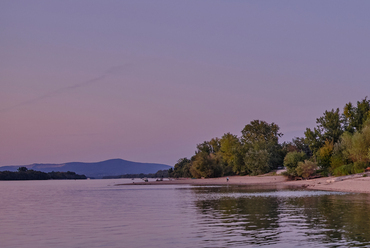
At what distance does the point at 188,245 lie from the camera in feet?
56.3

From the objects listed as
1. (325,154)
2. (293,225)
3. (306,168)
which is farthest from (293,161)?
(293,225)

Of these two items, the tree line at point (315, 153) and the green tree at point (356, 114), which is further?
the green tree at point (356, 114)

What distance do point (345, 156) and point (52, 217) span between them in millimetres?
59021

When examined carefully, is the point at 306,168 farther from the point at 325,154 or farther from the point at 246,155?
the point at 246,155

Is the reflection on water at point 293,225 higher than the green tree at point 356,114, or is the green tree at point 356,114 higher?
the green tree at point 356,114

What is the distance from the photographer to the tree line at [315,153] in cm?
6938

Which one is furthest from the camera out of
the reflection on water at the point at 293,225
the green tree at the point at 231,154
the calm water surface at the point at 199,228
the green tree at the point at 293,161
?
the green tree at the point at 231,154

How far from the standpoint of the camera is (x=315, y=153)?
83125mm

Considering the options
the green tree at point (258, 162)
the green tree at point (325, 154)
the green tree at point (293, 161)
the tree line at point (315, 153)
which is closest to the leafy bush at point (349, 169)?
the tree line at point (315, 153)

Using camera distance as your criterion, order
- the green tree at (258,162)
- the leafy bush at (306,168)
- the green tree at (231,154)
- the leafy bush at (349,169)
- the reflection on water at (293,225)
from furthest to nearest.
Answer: the green tree at (231,154) < the green tree at (258,162) < the leafy bush at (306,168) < the leafy bush at (349,169) < the reflection on water at (293,225)

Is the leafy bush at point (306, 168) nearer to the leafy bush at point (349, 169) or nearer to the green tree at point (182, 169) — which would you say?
the leafy bush at point (349, 169)

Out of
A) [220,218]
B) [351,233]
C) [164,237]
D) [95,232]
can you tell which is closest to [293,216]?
[220,218]

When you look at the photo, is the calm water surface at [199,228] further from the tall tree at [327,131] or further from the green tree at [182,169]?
the green tree at [182,169]

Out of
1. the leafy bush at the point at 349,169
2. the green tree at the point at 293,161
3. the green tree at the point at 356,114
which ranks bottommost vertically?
the leafy bush at the point at 349,169
